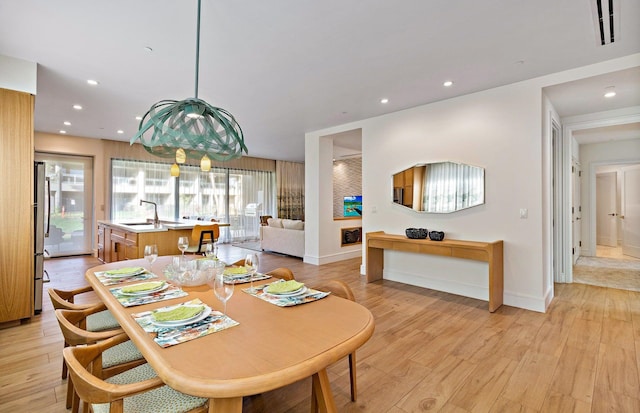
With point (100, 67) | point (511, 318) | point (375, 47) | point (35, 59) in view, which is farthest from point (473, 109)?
point (35, 59)

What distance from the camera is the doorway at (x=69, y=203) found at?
21.8 ft

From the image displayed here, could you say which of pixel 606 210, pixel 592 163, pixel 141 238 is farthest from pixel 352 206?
pixel 606 210

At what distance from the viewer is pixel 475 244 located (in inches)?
147

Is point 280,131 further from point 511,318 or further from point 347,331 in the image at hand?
point 347,331

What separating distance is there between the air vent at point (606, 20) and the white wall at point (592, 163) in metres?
4.98

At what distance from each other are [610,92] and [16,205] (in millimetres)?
6857

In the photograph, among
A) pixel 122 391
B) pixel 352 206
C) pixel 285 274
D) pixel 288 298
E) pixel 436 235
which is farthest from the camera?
pixel 352 206

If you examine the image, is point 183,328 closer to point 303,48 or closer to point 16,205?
point 303,48

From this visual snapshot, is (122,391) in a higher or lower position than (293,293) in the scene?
lower

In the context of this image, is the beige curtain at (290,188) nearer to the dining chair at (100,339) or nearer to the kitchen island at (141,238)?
the kitchen island at (141,238)

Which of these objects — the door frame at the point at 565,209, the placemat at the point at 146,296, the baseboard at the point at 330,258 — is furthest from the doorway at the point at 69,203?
the door frame at the point at 565,209

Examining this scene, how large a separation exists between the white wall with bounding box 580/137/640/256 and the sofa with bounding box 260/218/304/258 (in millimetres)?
6482

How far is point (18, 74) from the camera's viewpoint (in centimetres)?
313

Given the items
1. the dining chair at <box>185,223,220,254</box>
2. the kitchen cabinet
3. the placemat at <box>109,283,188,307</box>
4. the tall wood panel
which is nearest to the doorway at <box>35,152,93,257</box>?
the kitchen cabinet
